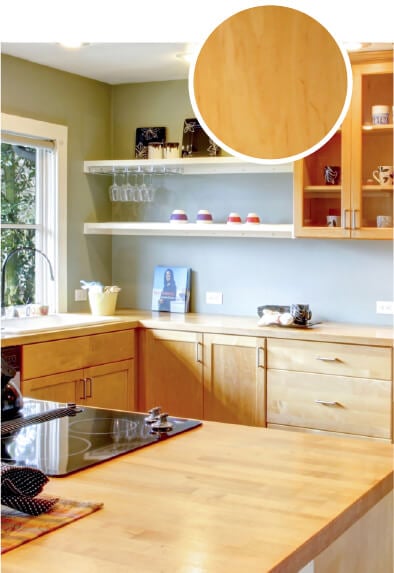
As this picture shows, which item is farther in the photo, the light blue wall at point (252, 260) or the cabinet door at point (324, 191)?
the light blue wall at point (252, 260)

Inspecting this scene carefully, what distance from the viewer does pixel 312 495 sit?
1733 mm

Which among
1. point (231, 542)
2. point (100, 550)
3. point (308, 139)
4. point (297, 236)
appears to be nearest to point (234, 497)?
point (231, 542)

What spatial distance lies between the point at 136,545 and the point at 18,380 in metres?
2.67

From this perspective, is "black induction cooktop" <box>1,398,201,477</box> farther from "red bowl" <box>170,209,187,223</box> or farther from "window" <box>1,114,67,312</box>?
"red bowl" <box>170,209,187,223</box>

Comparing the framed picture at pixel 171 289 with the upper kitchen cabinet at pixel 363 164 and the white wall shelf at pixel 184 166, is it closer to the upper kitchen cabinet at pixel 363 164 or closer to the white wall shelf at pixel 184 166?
the white wall shelf at pixel 184 166

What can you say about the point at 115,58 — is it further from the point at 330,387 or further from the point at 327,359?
the point at 330,387

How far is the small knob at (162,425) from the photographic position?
7.46 feet

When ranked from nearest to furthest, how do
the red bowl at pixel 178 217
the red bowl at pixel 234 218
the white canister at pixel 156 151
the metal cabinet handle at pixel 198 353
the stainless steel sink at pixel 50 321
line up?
the stainless steel sink at pixel 50 321, the metal cabinet handle at pixel 198 353, the red bowl at pixel 234 218, the red bowl at pixel 178 217, the white canister at pixel 156 151

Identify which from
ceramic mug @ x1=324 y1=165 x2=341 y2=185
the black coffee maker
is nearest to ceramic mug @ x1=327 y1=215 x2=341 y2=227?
ceramic mug @ x1=324 y1=165 x2=341 y2=185

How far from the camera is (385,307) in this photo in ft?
15.6

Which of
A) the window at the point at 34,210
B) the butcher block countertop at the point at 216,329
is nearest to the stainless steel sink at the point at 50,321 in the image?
the butcher block countertop at the point at 216,329

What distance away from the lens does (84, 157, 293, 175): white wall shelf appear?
4.88 meters

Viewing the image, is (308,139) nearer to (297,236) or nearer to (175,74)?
(297,236)

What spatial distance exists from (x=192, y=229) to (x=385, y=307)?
1.21 meters
